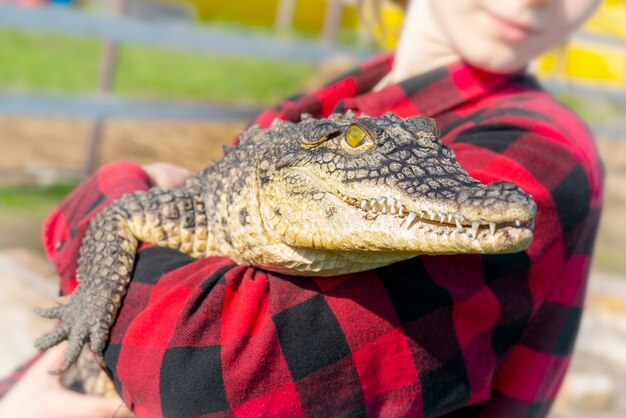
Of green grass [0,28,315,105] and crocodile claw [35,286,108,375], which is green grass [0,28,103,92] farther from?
crocodile claw [35,286,108,375]

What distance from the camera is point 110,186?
62.9 inches

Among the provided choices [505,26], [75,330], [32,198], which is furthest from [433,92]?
[32,198]

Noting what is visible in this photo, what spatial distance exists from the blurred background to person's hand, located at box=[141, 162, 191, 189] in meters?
0.33

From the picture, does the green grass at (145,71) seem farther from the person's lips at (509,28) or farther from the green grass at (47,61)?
the person's lips at (509,28)

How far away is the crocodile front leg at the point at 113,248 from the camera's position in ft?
4.58

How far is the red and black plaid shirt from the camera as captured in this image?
119cm

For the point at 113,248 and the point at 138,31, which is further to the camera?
the point at 138,31

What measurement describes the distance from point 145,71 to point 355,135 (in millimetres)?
10980

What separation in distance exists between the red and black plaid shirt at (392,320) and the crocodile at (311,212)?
6 centimetres

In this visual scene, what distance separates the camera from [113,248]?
1.44 meters

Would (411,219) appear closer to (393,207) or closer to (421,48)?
(393,207)

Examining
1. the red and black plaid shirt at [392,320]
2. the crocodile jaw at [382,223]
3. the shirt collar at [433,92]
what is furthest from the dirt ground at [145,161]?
the shirt collar at [433,92]

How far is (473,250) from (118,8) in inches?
190

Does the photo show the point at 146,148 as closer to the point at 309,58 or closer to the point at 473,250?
the point at 309,58
